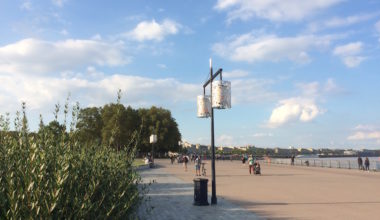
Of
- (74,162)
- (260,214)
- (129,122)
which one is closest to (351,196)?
(260,214)

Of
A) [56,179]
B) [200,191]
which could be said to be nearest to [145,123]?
[200,191]

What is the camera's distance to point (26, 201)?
4.04 m

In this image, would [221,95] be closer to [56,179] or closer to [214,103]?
[214,103]

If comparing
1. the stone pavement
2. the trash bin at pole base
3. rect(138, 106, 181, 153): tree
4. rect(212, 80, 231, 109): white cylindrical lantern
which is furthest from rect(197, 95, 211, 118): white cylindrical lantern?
rect(138, 106, 181, 153): tree

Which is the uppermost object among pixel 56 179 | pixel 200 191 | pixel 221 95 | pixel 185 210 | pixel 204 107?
pixel 221 95

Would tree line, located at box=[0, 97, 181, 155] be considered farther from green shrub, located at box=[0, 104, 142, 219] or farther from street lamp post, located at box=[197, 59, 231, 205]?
green shrub, located at box=[0, 104, 142, 219]

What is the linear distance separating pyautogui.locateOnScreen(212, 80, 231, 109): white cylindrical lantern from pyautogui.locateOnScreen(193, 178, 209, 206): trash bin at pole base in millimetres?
2648

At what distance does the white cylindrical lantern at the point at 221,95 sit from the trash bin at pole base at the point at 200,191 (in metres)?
2.65

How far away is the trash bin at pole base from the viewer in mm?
12391

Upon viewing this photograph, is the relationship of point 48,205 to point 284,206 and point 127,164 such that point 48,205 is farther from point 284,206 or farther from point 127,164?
point 284,206

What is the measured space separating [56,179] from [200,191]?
8.80 m

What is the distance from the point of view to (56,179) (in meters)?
4.16

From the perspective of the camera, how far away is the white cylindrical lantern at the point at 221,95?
12953 mm

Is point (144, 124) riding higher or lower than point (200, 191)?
higher
